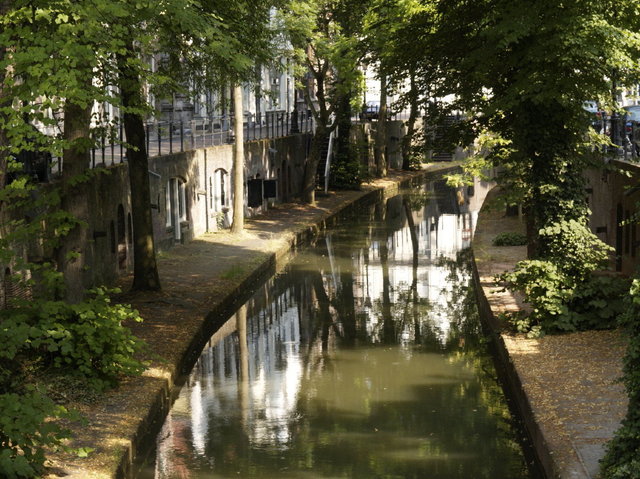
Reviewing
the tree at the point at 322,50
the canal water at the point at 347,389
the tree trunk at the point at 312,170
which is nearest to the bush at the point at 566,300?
the canal water at the point at 347,389

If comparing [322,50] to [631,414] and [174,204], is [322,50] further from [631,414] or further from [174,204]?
[631,414]

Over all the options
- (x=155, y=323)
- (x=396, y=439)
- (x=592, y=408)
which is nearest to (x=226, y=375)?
(x=155, y=323)

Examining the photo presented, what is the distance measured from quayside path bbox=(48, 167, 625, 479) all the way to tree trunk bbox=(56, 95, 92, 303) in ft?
5.71

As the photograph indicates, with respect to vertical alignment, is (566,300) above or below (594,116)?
below

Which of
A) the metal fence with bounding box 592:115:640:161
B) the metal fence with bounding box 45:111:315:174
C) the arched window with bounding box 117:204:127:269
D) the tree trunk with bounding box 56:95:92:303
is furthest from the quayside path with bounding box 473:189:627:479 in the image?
the metal fence with bounding box 45:111:315:174

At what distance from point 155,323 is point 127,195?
254 inches

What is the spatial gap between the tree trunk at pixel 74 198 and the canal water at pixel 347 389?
236 cm

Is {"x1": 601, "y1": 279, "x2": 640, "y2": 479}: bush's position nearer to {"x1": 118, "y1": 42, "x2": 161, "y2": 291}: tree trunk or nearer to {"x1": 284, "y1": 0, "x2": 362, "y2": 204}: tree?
{"x1": 118, "y1": 42, "x2": 161, "y2": 291}: tree trunk

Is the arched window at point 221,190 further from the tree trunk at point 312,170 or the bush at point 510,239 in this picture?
the bush at point 510,239

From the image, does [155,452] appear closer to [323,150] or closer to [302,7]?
[302,7]

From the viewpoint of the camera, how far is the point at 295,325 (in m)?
22.8

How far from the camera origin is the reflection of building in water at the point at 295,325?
1526 centimetres

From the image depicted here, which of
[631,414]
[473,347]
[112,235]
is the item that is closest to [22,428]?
[631,414]

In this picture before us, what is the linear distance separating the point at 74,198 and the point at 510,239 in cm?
1613
